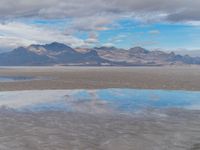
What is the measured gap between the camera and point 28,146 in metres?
14.0

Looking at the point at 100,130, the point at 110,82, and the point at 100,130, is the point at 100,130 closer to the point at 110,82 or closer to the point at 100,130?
the point at 100,130

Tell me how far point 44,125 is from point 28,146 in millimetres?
4366

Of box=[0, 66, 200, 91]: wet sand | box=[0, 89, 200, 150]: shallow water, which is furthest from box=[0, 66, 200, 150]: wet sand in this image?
box=[0, 66, 200, 91]: wet sand

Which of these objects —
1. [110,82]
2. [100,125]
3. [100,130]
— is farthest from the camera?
[110,82]

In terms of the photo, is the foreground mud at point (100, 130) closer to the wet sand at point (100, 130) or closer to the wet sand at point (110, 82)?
the wet sand at point (100, 130)

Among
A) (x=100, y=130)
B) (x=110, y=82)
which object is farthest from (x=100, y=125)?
(x=110, y=82)

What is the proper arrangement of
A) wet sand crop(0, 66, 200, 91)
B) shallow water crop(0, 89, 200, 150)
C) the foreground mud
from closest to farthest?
1. the foreground mud
2. shallow water crop(0, 89, 200, 150)
3. wet sand crop(0, 66, 200, 91)

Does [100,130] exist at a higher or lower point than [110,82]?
lower

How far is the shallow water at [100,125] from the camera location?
14.4 meters

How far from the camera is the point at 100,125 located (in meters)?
18.3

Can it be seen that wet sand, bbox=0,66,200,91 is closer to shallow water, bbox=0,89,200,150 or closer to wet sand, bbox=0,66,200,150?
shallow water, bbox=0,89,200,150

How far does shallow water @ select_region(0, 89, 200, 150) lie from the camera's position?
47.1ft

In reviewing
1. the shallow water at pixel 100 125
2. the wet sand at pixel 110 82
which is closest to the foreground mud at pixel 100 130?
the shallow water at pixel 100 125

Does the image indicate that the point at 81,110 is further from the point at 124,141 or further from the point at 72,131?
the point at 124,141
